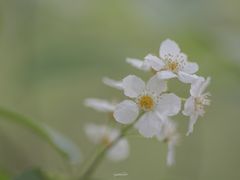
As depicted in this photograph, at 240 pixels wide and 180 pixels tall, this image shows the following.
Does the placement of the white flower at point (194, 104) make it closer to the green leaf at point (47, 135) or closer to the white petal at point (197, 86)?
the white petal at point (197, 86)

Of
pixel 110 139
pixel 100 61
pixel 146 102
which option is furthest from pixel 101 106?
pixel 100 61

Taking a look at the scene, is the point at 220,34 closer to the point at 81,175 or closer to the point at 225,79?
the point at 225,79

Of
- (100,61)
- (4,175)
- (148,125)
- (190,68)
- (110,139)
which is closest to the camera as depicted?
(148,125)

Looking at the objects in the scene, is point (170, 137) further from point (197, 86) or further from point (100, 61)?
point (100, 61)

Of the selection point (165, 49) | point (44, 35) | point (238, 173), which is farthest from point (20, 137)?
point (165, 49)

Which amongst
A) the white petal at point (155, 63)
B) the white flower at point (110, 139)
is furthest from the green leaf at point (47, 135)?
the white petal at point (155, 63)
